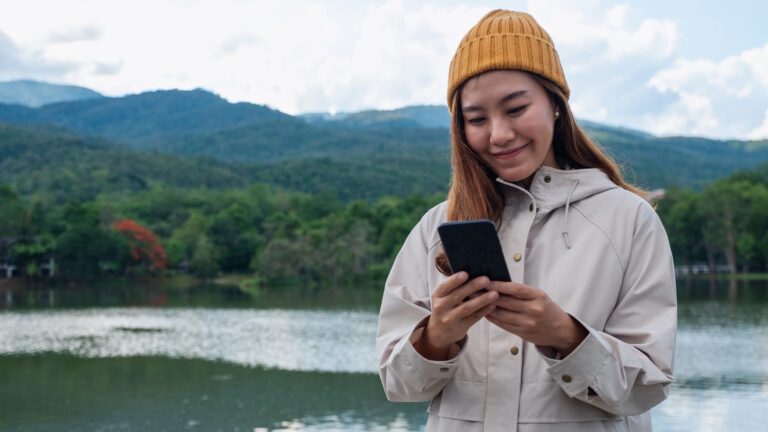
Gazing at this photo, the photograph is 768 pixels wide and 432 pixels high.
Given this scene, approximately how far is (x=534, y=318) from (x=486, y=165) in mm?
441

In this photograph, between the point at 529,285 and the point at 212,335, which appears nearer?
the point at 529,285

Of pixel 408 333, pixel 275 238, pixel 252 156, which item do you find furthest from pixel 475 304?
pixel 252 156

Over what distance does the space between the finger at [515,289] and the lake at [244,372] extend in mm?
10153

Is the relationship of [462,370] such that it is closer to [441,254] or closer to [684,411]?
[441,254]

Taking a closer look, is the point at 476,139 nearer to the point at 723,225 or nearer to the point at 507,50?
the point at 507,50

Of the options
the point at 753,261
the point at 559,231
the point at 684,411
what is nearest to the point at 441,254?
the point at 559,231

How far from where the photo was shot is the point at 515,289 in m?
1.16

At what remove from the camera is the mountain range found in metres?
86.4

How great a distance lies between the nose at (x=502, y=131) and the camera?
4.64 feet

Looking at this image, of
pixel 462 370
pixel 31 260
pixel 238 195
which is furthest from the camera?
pixel 238 195

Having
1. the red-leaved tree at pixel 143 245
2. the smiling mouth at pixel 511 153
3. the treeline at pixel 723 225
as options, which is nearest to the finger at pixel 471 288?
the smiling mouth at pixel 511 153

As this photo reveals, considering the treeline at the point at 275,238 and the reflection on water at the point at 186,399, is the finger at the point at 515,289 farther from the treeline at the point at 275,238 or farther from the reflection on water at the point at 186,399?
the treeline at the point at 275,238

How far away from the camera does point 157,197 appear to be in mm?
70062

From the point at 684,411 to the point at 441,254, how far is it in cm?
1180
